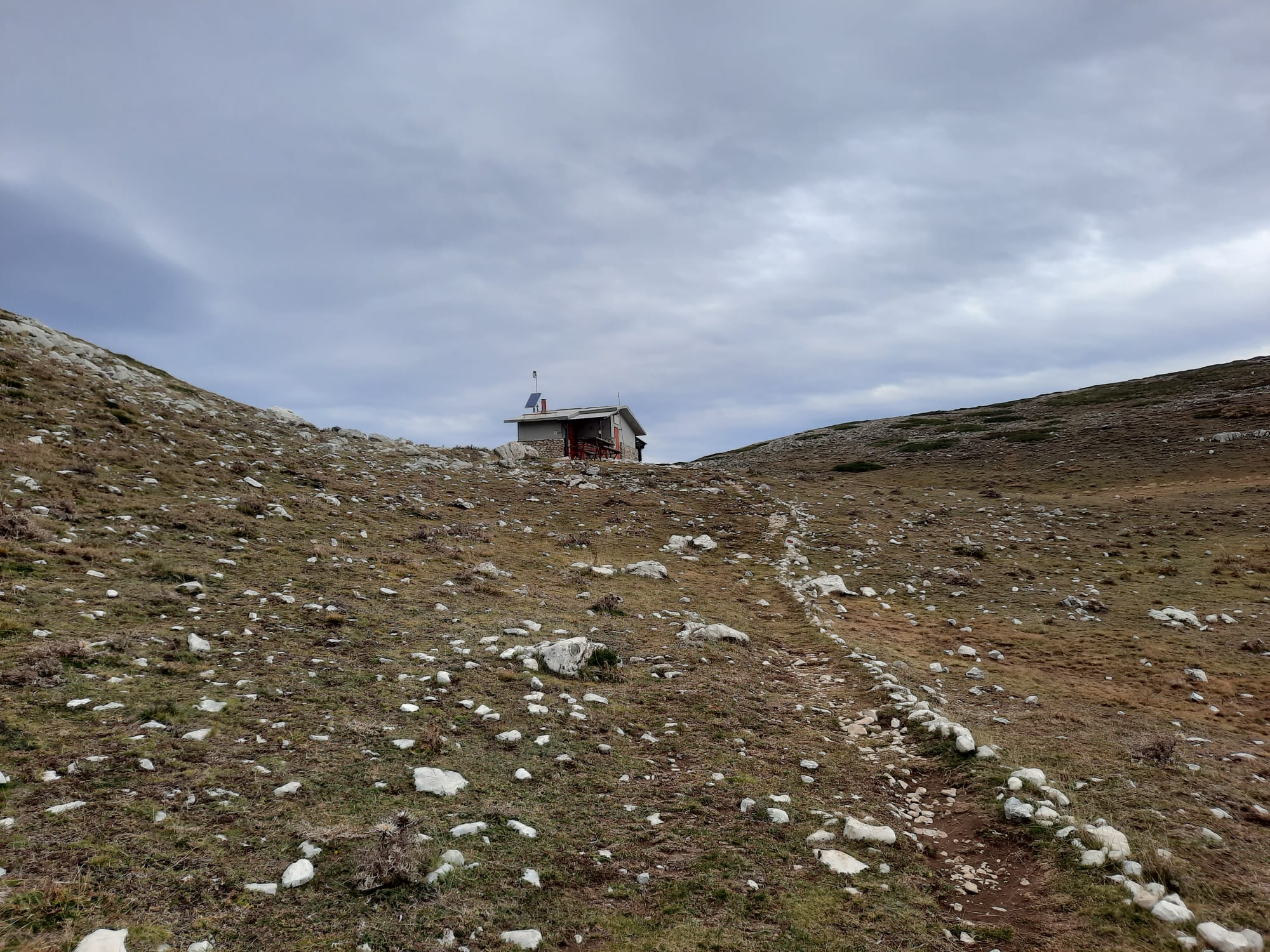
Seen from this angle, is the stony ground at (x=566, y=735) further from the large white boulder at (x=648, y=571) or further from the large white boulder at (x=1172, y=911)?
the large white boulder at (x=648, y=571)

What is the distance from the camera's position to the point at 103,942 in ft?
14.1

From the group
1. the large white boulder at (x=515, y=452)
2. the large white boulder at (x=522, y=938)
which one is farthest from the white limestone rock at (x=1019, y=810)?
the large white boulder at (x=515, y=452)

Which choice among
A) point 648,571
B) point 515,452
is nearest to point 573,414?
point 515,452

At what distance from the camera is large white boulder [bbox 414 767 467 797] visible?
7.12 m

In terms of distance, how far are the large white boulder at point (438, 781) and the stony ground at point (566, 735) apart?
0.12 feet

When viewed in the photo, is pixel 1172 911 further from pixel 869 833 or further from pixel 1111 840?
pixel 869 833

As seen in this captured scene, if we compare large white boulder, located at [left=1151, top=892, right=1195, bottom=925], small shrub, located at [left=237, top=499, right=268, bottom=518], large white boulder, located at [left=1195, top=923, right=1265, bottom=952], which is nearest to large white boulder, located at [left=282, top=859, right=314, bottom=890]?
large white boulder, located at [left=1151, top=892, right=1195, bottom=925]

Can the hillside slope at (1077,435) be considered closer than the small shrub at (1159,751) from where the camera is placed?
No

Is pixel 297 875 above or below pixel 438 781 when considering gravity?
above

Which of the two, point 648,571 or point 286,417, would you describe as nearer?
point 648,571

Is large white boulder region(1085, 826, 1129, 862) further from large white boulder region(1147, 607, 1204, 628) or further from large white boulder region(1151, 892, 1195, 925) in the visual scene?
large white boulder region(1147, 607, 1204, 628)

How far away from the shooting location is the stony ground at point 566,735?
550cm

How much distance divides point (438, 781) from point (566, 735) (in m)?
2.29

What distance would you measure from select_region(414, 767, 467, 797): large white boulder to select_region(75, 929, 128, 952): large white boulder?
297cm
